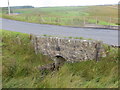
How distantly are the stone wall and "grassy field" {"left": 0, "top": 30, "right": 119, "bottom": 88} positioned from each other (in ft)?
1.17

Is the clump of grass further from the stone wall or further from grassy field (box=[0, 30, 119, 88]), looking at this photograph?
the stone wall

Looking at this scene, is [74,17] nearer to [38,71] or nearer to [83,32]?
[83,32]

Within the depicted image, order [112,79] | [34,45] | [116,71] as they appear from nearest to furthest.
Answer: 1. [112,79]
2. [116,71]
3. [34,45]

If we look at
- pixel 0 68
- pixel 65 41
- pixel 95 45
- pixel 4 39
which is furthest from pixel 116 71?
pixel 4 39

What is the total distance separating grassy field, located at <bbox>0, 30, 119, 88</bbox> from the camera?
632 centimetres

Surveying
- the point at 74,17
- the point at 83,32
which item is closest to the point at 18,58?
the point at 83,32

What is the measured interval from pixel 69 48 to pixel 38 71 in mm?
2145

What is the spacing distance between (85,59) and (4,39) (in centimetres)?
585

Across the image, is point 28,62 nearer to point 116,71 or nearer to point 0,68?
point 0,68

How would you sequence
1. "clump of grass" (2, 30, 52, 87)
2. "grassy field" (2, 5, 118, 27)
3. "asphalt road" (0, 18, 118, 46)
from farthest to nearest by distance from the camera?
"grassy field" (2, 5, 118, 27) < "asphalt road" (0, 18, 118, 46) < "clump of grass" (2, 30, 52, 87)

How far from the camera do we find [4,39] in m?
12.4

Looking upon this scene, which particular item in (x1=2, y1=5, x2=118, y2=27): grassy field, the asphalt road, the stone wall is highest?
(x1=2, y1=5, x2=118, y2=27): grassy field

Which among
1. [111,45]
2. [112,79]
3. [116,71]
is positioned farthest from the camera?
[111,45]

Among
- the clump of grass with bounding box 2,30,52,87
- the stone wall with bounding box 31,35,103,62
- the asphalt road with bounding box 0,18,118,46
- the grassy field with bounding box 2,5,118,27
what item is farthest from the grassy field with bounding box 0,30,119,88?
the grassy field with bounding box 2,5,118,27
